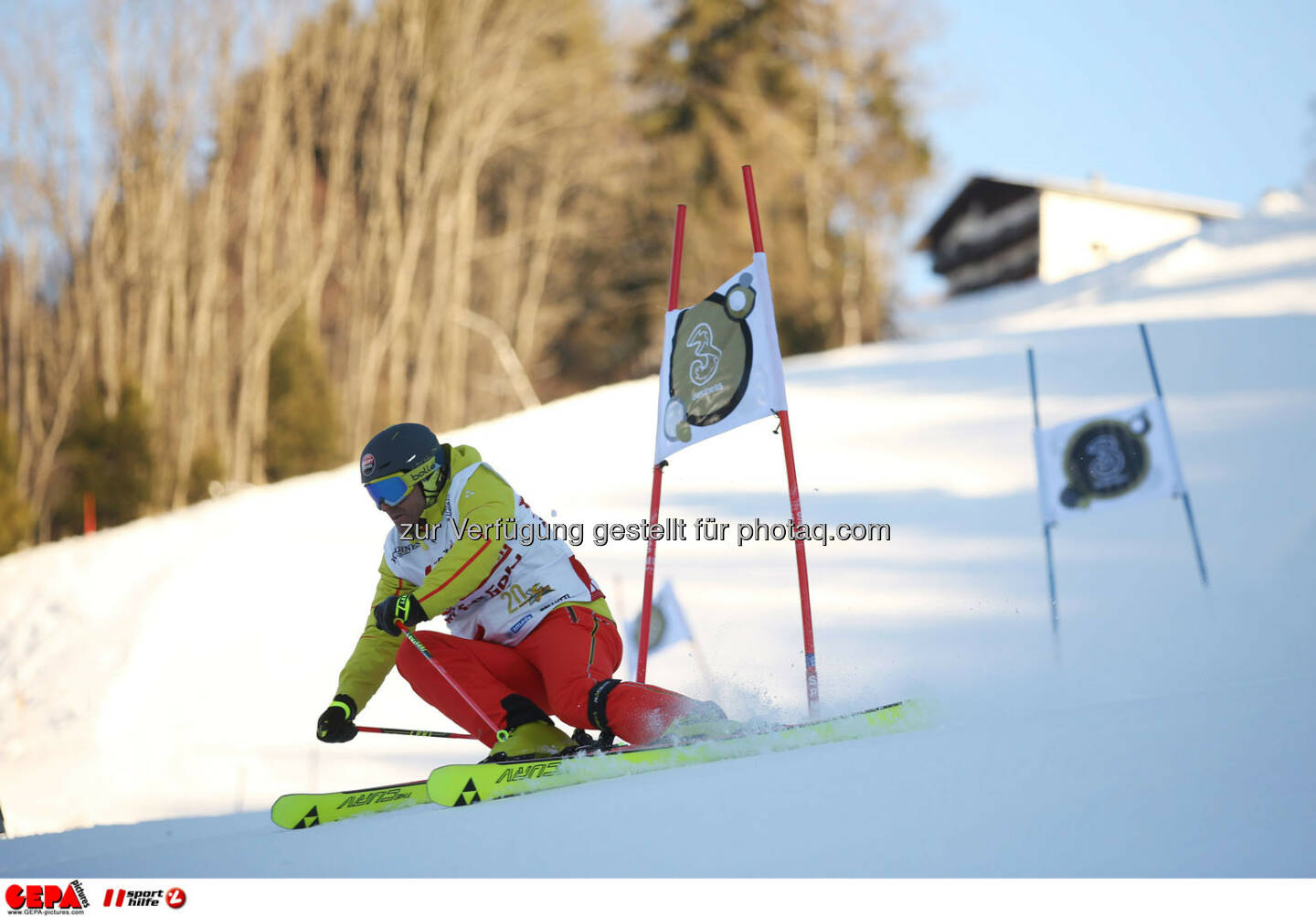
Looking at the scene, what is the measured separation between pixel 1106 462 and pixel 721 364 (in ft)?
10.3

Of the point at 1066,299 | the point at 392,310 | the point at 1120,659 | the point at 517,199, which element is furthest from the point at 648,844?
the point at 517,199

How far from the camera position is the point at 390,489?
3.17 m

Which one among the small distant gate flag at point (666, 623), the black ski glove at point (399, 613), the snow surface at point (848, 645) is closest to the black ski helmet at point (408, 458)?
the black ski glove at point (399, 613)

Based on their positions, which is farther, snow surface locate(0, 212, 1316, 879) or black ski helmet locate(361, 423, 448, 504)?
black ski helmet locate(361, 423, 448, 504)

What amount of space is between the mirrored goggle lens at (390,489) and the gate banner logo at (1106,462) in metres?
4.12

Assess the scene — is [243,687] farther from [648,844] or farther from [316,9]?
[316,9]

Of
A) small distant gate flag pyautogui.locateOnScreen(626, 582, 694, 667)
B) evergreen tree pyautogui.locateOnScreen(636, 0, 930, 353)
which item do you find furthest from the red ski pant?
evergreen tree pyautogui.locateOnScreen(636, 0, 930, 353)

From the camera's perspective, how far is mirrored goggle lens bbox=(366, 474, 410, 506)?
316 centimetres

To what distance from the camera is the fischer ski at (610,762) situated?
2.81 meters

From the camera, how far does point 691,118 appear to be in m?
22.1

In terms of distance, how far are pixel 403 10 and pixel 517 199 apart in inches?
226
